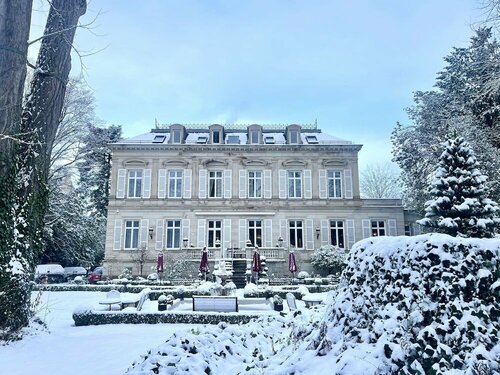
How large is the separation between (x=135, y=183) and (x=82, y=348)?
20.5 metres

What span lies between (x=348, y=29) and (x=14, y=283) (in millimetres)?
9153

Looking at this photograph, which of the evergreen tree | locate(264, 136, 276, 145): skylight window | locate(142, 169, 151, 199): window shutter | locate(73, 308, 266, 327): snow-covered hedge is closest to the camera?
locate(73, 308, 266, 327): snow-covered hedge

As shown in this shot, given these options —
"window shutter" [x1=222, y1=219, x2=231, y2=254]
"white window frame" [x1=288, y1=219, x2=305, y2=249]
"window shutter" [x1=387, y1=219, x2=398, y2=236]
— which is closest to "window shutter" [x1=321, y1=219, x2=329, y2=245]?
"white window frame" [x1=288, y1=219, x2=305, y2=249]

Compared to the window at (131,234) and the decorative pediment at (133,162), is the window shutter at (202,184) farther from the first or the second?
the window at (131,234)

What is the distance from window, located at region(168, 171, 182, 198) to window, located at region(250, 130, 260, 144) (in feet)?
19.4

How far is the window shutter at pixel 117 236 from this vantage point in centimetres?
2548

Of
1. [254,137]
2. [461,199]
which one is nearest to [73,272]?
[254,137]

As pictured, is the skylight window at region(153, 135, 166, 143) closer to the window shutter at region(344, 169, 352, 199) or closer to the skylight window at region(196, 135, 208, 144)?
the skylight window at region(196, 135, 208, 144)

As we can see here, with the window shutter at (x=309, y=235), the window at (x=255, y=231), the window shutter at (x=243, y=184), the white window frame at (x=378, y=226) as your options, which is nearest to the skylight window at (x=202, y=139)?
the window shutter at (x=243, y=184)

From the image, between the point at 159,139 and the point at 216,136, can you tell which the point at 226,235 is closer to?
the point at 216,136

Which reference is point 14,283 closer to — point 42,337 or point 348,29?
point 42,337

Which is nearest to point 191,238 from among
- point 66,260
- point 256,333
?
point 66,260

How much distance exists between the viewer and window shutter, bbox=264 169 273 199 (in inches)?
1048

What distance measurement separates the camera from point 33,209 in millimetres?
7914
